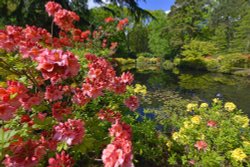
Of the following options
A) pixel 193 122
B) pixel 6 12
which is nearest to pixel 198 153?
pixel 193 122

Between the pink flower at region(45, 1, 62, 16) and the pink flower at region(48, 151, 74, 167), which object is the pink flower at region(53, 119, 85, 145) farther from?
the pink flower at region(45, 1, 62, 16)

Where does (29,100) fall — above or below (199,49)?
above

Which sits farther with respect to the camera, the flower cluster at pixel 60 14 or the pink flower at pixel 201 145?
the pink flower at pixel 201 145

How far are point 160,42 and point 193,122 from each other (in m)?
31.8

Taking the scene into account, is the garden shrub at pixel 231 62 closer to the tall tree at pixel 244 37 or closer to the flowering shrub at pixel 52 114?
the tall tree at pixel 244 37

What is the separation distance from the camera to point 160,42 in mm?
34281

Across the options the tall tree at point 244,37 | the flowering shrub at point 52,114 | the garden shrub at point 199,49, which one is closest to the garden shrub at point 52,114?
the flowering shrub at point 52,114

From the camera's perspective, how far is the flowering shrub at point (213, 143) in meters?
2.92

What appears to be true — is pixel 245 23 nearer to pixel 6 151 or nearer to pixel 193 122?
pixel 193 122

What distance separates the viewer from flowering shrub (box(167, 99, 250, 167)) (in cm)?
292

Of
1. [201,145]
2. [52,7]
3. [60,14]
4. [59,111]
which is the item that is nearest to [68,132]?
[59,111]

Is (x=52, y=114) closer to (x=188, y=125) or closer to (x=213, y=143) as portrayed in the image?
(x=188, y=125)

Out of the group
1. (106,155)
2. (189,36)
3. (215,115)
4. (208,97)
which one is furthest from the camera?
(189,36)

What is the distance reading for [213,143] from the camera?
10.6 ft
